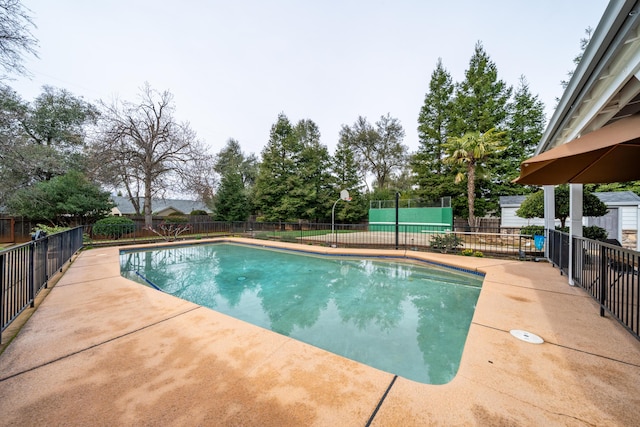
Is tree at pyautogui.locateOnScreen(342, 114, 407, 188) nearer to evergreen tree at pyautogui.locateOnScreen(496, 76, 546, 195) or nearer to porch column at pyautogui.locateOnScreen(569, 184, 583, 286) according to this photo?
evergreen tree at pyautogui.locateOnScreen(496, 76, 546, 195)

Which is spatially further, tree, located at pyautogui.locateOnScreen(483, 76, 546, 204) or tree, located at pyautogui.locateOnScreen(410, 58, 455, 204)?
tree, located at pyautogui.locateOnScreen(410, 58, 455, 204)

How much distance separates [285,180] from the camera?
61.1 feet

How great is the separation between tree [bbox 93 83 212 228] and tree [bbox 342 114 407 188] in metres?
13.8

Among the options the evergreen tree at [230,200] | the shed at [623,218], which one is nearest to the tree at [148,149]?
the evergreen tree at [230,200]

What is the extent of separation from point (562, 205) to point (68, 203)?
20274mm

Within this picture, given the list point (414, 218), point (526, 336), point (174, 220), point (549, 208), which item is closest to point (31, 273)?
point (526, 336)

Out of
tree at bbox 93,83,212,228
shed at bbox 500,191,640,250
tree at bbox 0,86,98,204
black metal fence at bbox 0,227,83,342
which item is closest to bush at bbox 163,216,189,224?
tree at bbox 93,83,212,228

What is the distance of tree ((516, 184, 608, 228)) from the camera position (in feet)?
20.5

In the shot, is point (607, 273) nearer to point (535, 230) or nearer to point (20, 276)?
point (535, 230)

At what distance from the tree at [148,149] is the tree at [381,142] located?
543 inches

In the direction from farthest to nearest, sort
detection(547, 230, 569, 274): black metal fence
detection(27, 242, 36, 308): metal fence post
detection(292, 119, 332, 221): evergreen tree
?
detection(292, 119, 332, 221): evergreen tree, detection(547, 230, 569, 274): black metal fence, detection(27, 242, 36, 308): metal fence post

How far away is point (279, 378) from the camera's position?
67.9 inches

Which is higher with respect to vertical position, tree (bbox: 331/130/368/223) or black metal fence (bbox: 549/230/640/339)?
tree (bbox: 331/130/368/223)

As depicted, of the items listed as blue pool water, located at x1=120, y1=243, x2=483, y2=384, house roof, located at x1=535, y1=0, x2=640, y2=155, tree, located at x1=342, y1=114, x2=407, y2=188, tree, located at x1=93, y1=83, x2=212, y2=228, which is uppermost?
tree, located at x1=342, y1=114, x2=407, y2=188
